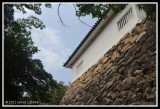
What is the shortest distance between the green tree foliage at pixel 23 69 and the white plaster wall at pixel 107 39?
4.12 meters

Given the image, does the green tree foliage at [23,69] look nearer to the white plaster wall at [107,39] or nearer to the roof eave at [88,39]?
the roof eave at [88,39]

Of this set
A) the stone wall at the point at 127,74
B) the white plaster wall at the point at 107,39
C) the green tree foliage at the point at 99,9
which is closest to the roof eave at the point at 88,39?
the white plaster wall at the point at 107,39

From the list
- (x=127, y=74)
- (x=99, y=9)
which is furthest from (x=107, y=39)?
(x=99, y=9)

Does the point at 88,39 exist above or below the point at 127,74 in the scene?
above

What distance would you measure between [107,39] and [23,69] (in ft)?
28.2

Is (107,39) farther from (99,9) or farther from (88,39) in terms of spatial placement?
(99,9)

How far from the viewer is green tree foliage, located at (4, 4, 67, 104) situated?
55.4 feet

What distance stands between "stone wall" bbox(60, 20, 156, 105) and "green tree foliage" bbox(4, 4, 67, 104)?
263 inches

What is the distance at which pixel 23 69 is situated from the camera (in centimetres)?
1833

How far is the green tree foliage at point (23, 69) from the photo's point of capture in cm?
1688

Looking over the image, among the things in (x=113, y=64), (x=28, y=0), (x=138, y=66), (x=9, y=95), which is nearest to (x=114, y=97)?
(x=138, y=66)

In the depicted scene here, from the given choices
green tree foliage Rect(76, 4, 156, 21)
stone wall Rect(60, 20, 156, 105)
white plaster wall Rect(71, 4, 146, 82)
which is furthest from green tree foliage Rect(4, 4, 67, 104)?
green tree foliage Rect(76, 4, 156, 21)

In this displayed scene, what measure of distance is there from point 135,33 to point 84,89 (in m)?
2.83

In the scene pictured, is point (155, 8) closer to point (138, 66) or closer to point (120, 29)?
point (138, 66)
